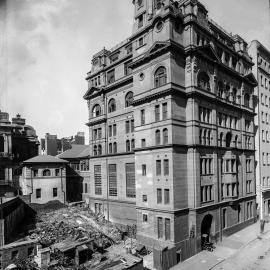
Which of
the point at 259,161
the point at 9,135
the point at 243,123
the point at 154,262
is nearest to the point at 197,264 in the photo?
the point at 154,262

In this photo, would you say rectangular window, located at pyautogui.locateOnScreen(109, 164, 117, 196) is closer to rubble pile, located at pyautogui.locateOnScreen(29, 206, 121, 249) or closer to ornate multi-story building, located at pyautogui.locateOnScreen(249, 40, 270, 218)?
rubble pile, located at pyautogui.locateOnScreen(29, 206, 121, 249)

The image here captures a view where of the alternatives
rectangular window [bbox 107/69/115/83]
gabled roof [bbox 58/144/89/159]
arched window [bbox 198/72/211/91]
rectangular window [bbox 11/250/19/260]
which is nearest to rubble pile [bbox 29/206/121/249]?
rectangular window [bbox 11/250/19/260]

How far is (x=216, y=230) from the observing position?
112 feet

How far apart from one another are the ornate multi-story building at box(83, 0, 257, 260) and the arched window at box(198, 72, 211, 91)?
5.3 inches

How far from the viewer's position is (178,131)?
31078mm

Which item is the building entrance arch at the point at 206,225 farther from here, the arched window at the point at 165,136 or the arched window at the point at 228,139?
the arched window at the point at 228,139

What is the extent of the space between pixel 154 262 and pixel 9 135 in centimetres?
4181

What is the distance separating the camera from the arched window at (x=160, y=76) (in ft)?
103

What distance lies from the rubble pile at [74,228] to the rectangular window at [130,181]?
18.7 feet

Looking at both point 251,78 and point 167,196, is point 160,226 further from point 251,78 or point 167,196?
point 251,78

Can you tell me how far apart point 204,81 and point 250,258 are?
878 inches

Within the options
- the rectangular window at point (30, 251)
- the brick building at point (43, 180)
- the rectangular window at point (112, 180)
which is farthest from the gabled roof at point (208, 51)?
the brick building at point (43, 180)

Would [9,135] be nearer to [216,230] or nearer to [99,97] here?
[99,97]

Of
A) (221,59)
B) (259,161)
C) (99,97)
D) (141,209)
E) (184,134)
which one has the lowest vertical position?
(141,209)
